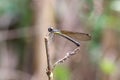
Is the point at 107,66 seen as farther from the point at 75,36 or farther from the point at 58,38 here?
the point at 75,36

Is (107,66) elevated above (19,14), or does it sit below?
below

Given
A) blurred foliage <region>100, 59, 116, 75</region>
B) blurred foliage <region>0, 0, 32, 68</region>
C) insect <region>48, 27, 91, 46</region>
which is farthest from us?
blurred foliage <region>0, 0, 32, 68</region>

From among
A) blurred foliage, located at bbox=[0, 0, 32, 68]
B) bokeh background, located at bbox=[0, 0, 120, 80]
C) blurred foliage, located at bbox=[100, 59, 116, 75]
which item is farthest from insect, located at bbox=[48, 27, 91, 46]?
blurred foliage, located at bbox=[0, 0, 32, 68]

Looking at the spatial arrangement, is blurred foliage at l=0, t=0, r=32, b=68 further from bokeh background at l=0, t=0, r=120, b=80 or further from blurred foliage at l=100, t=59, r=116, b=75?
blurred foliage at l=100, t=59, r=116, b=75

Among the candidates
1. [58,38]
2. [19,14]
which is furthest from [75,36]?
[19,14]

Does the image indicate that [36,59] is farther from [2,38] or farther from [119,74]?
[119,74]

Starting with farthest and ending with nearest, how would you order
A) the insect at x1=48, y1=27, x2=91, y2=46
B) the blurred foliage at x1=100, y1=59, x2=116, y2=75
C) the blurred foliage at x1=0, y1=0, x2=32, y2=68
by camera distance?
the blurred foliage at x1=0, y1=0, x2=32, y2=68 < the blurred foliage at x1=100, y1=59, x2=116, y2=75 < the insect at x1=48, y1=27, x2=91, y2=46

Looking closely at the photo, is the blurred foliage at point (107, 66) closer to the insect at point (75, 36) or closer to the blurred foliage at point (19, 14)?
the blurred foliage at point (19, 14)

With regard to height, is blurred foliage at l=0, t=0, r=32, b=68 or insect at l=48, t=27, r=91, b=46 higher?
insect at l=48, t=27, r=91, b=46
